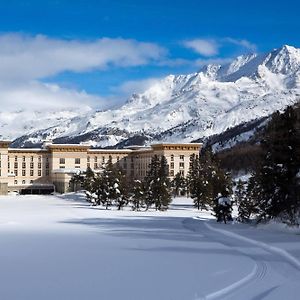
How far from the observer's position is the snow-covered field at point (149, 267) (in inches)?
559

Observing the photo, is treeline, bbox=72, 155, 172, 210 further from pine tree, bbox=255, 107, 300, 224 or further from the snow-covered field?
the snow-covered field

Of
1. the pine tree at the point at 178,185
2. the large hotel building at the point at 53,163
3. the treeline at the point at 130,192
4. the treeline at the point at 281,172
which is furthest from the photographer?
the large hotel building at the point at 53,163

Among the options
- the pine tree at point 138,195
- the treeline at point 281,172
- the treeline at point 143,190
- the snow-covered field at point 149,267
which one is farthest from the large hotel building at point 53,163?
the snow-covered field at point 149,267

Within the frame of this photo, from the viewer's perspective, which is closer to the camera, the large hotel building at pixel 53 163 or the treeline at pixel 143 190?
the treeline at pixel 143 190

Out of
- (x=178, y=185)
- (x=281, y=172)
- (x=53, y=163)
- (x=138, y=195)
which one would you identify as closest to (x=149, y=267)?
(x=281, y=172)

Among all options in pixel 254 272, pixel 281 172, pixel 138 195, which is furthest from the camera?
pixel 138 195

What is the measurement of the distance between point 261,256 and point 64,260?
7383 mm

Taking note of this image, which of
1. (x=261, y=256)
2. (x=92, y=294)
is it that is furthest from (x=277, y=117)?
(x=92, y=294)

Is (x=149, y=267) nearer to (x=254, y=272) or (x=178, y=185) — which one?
(x=254, y=272)

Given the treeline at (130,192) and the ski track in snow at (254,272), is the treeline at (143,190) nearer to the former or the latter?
the treeline at (130,192)

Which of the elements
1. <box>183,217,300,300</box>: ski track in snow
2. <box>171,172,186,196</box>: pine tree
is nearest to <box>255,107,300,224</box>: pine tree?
<box>183,217,300,300</box>: ski track in snow

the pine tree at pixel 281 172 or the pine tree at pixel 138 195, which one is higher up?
the pine tree at pixel 281 172

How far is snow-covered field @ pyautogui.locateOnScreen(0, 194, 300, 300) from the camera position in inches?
559

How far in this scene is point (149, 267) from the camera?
1827 centimetres
